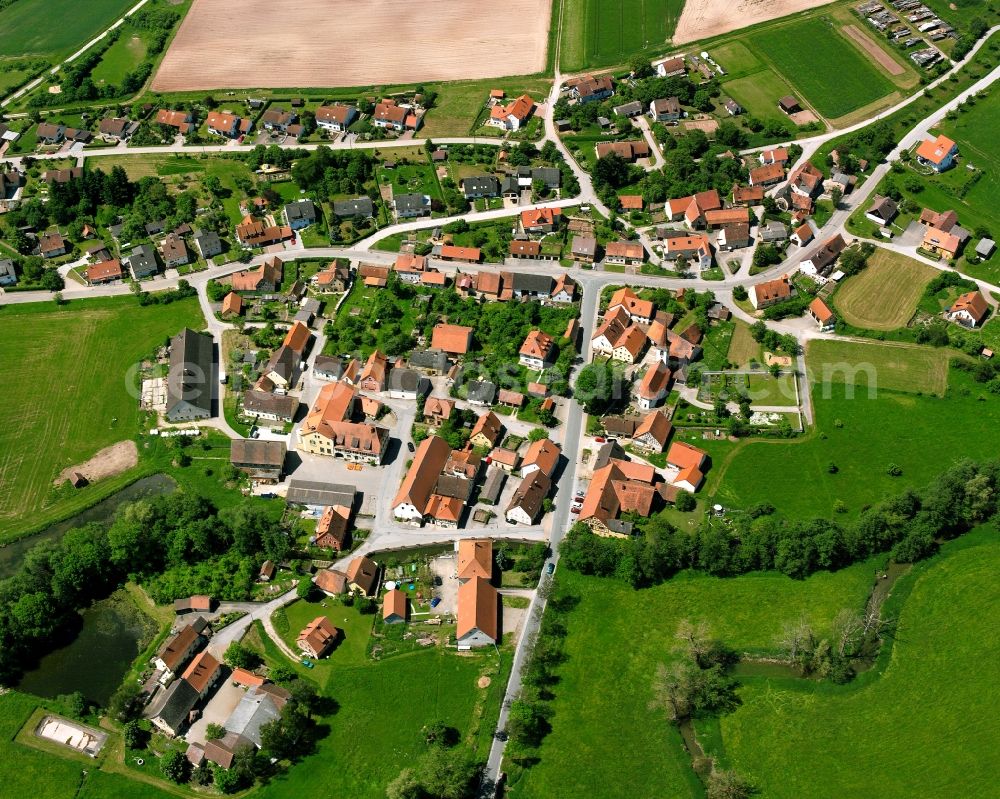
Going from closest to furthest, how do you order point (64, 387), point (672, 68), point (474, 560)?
point (474, 560) < point (64, 387) < point (672, 68)

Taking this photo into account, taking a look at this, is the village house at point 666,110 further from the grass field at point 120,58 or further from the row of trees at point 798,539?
the grass field at point 120,58

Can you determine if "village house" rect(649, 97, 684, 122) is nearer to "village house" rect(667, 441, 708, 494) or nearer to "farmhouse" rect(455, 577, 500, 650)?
"village house" rect(667, 441, 708, 494)

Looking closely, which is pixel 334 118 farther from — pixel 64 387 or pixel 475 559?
pixel 475 559

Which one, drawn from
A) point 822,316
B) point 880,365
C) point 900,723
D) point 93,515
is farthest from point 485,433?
point 880,365

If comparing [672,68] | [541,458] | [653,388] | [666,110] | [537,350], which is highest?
[672,68]

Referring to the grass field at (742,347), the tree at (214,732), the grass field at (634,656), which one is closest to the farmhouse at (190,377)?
the tree at (214,732)

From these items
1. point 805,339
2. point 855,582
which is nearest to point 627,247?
point 805,339

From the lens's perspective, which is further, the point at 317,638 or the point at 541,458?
the point at 541,458
